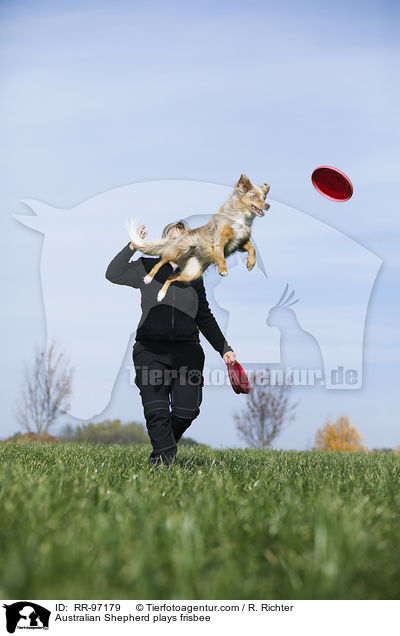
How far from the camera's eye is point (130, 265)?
5.60m

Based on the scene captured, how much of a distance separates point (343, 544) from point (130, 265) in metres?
3.72

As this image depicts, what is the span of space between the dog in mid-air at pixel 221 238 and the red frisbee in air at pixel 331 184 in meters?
1.05

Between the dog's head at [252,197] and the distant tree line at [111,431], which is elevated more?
the dog's head at [252,197]

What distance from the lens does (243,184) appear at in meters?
4.33

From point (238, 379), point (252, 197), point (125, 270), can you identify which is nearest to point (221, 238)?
point (252, 197)

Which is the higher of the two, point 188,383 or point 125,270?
point 125,270

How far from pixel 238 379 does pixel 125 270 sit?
56.1 inches

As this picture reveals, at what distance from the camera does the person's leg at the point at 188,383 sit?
5602mm

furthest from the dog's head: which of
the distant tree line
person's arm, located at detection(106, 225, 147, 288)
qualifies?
the distant tree line

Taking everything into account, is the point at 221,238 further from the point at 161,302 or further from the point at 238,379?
the point at 238,379
